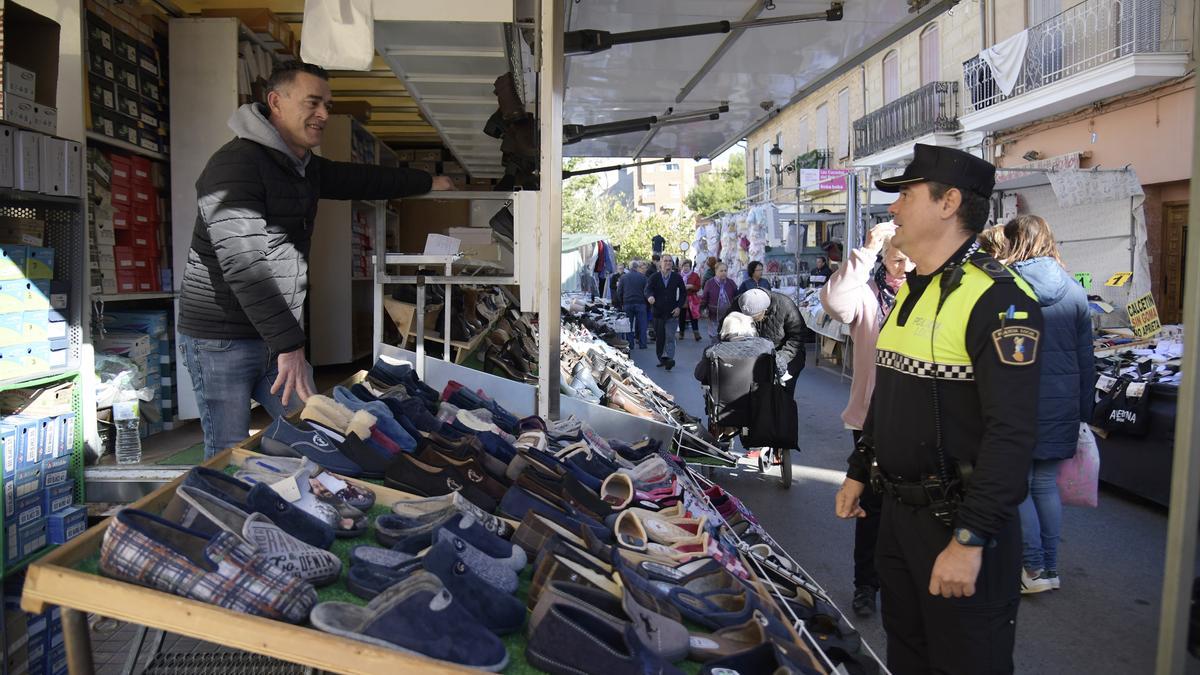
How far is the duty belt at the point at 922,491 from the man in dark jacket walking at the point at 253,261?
2.13 meters

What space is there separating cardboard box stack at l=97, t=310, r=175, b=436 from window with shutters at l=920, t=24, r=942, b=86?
2191cm

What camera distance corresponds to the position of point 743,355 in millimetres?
6621

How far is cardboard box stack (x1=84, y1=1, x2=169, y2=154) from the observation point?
163 inches

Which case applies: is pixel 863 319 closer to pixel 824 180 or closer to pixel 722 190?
pixel 824 180

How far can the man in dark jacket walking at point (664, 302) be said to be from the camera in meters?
15.8

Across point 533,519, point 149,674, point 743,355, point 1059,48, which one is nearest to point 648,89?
point 743,355

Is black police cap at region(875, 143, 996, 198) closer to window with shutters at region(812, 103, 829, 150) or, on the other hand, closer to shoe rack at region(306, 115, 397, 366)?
shoe rack at region(306, 115, 397, 366)

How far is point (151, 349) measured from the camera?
4.75m

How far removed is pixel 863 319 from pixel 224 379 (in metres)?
3.34

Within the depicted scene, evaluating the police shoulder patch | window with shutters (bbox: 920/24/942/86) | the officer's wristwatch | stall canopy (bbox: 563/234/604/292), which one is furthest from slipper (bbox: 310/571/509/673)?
window with shutters (bbox: 920/24/942/86)

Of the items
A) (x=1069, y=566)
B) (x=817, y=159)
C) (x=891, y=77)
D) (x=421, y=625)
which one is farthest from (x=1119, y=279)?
(x=817, y=159)

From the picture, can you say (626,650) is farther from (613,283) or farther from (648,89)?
(613,283)

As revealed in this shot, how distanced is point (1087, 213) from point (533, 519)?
32.7ft

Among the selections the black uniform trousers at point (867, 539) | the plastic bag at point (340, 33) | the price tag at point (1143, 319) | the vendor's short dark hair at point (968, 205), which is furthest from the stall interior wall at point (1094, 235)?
the plastic bag at point (340, 33)
